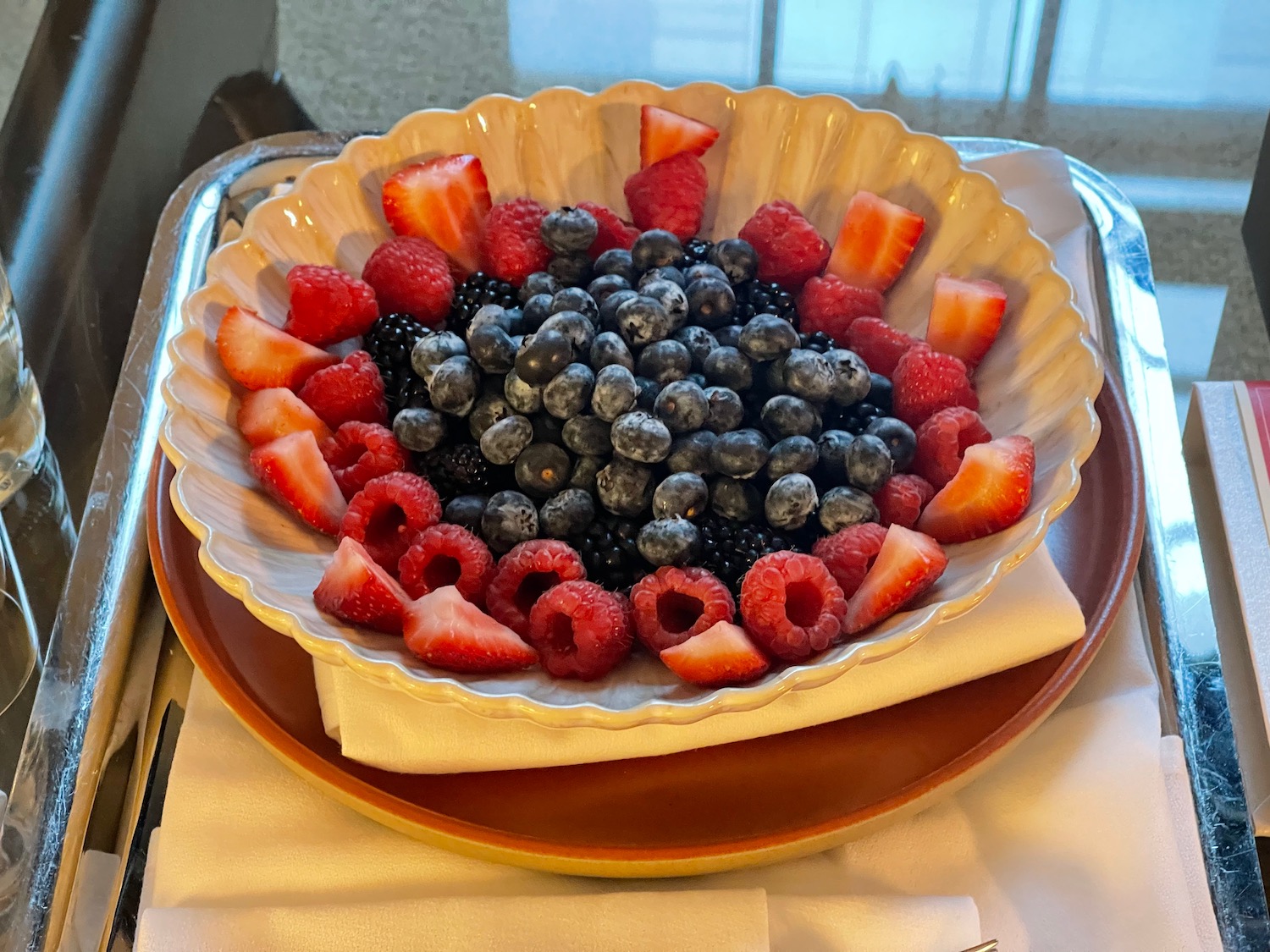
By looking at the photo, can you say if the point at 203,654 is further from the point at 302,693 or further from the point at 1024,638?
the point at 1024,638

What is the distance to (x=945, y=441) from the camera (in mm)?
1110

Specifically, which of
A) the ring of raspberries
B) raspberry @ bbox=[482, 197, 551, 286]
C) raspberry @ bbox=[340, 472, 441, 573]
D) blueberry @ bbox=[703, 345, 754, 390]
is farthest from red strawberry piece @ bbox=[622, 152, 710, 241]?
raspberry @ bbox=[340, 472, 441, 573]

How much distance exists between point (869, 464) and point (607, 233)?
44cm

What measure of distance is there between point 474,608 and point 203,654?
0.25 metres

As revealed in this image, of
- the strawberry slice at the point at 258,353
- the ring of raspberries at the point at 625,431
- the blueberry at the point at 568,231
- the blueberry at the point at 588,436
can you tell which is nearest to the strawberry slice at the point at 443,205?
the ring of raspberries at the point at 625,431

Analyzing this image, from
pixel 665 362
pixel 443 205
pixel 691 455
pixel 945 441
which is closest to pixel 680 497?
pixel 691 455

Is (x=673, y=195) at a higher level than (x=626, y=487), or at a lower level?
higher

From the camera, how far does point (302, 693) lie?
3.31 ft

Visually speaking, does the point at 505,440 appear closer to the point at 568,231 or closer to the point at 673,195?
the point at 568,231

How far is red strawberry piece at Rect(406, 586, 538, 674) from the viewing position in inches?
37.2

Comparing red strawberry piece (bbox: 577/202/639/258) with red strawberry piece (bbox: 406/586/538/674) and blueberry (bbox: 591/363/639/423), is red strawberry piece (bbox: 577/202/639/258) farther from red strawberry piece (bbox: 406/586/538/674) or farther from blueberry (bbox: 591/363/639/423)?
red strawberry piece (bbox: 406/586/538/674)

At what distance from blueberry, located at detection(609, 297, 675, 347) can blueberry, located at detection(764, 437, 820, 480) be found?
0.56 ft

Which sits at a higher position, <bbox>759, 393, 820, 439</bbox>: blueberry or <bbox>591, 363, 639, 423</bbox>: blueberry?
<bbox>591, 363, 639, 423</bbox>: blueberry

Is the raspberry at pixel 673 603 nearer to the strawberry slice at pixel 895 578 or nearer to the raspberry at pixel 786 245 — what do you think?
the strawberry slice at pixel 895 578
